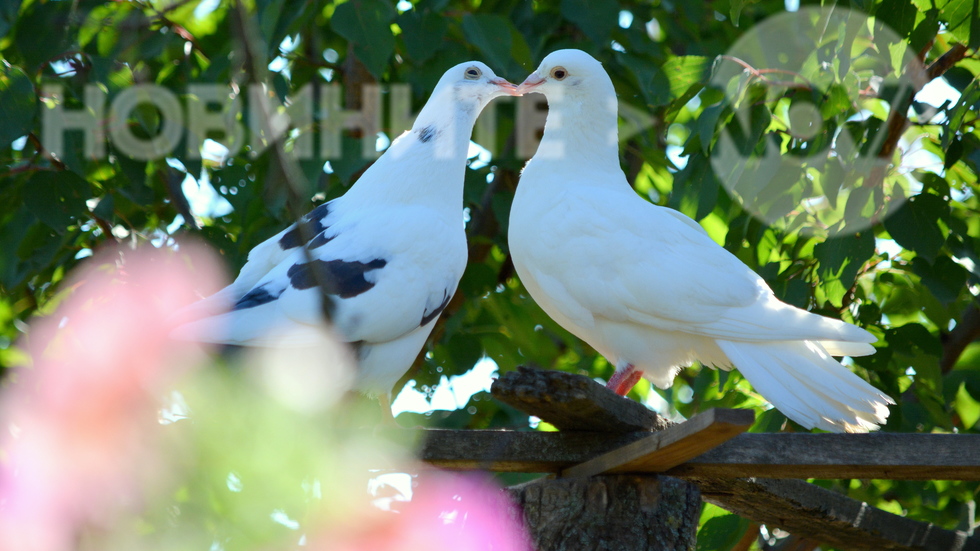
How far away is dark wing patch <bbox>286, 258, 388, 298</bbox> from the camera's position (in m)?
2.67

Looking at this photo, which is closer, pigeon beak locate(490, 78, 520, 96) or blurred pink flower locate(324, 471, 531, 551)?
blurred pink flower locate(324, 471, 531, 551)

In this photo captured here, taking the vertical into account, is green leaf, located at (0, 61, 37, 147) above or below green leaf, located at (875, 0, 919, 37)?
below

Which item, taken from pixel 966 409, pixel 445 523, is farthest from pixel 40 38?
pixel 966 409

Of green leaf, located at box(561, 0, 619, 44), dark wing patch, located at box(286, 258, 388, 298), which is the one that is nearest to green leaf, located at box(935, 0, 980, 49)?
green leaf, located at box(561, 0, 619, 44)

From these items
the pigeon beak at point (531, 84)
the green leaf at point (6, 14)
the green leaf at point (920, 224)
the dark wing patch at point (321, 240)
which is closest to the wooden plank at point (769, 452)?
the dark wing patch at point (321, 240)

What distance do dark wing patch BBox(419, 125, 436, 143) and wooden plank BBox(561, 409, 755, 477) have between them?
1.23 metres

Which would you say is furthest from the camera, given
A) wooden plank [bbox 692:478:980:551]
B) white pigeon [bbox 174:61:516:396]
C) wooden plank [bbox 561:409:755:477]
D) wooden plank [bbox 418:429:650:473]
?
wooden plank [bbox 692:478:980:551]

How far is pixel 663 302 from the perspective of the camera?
275 centimetres

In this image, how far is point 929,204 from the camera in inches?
121

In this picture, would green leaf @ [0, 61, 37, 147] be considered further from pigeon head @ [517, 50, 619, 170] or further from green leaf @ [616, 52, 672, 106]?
green leaf @ [616, 52, 672, 106]

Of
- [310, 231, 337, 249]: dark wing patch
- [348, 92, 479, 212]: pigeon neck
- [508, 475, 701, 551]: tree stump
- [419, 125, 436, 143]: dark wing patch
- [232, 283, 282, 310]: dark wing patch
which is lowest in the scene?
[508, 475, 701, 551]: tree stump

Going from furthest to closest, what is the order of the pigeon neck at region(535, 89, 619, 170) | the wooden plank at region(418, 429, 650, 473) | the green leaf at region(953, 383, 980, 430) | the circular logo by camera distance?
1. the green leaf at region(953, 383, 980, 430)
2. the pigeon neck at region(535, 89, 619, 170)
3. the circular logo
4. the wooden plank at region(418, 429, 650, 473)

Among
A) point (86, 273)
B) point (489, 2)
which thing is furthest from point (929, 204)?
point (86, 273)

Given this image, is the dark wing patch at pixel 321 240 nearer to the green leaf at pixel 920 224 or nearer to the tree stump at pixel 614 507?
the tree stump at pixel 614 507
